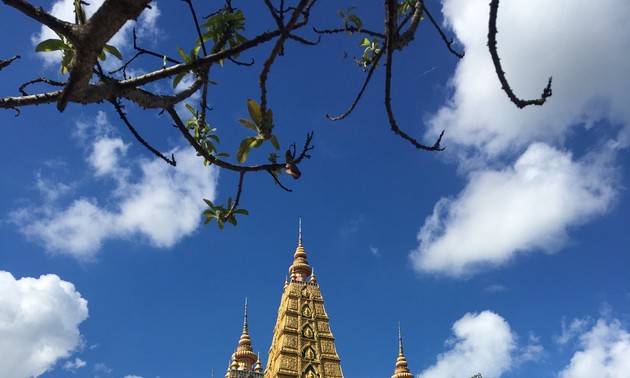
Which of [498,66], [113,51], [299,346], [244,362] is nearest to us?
[498,66]

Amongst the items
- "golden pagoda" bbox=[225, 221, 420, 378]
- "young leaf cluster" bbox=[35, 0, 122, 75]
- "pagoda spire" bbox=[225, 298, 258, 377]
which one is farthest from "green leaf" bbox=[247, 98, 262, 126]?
"pagoda spire" bbox=[225, 298, 258, 377]

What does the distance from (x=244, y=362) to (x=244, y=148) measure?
93.5 feet

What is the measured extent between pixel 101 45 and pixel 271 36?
66 centimetres

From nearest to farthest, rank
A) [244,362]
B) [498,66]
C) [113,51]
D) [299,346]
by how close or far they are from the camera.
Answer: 1. [498,66]
2. [113,51]
3. [299,346]
4. [244,362]

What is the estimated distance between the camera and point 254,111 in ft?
7.75

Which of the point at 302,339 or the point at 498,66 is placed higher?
the point at 302,339

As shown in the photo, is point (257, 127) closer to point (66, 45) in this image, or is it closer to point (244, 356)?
point (66, 45)

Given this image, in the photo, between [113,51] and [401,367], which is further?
[401,367]

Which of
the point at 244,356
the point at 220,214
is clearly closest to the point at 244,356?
the point at 244,356

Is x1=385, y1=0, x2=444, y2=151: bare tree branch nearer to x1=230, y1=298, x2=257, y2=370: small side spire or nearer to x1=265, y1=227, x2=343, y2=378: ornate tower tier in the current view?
x1=265, y1=227, x2=343, y2=378: ornate tower tier

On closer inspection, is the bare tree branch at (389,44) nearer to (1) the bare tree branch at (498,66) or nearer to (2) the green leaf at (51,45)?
(1) the bare tree branch at (498,66)

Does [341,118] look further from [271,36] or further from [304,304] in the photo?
[304,304]

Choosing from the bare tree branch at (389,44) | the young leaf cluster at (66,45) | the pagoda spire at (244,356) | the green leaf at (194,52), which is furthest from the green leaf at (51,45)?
the pagoda spire at (244,356)

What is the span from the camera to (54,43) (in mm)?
2352
